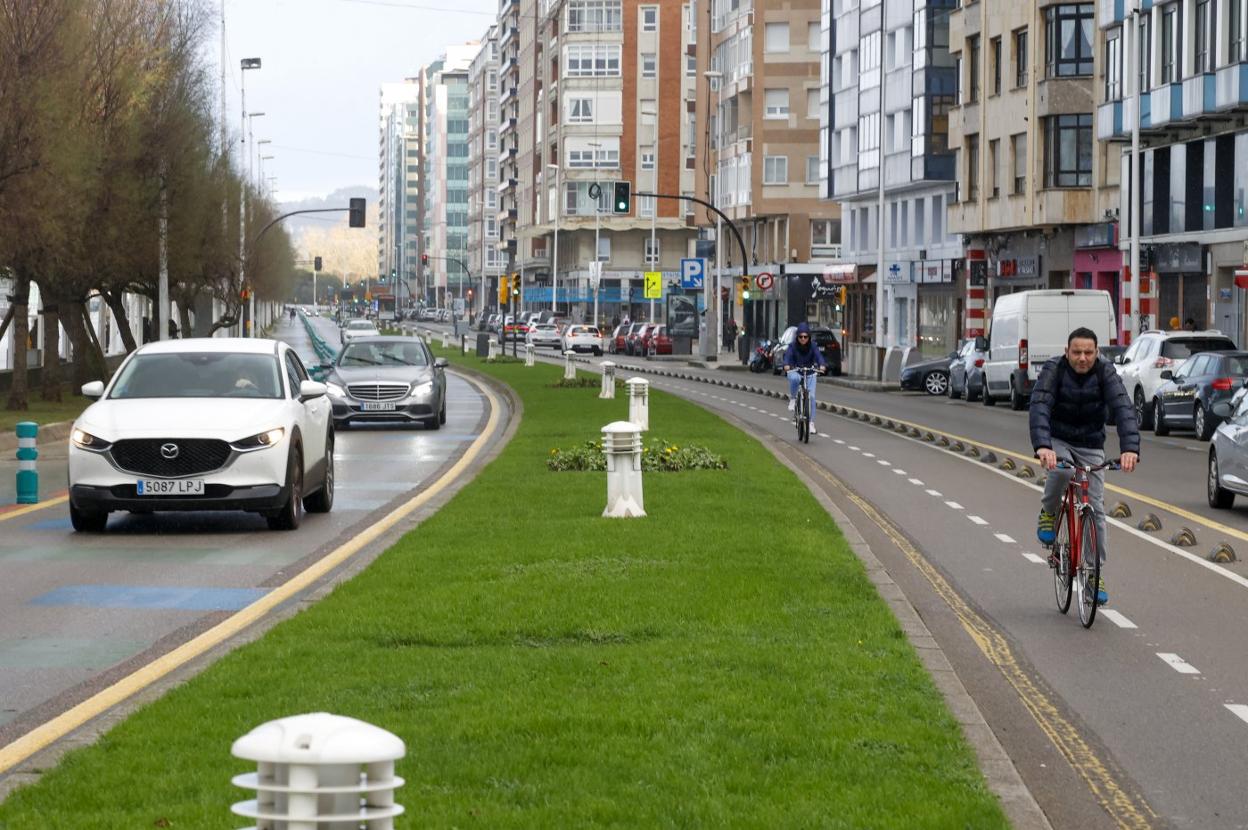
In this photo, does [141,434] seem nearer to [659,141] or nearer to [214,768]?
[214,768]

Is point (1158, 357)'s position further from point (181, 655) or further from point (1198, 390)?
point (181, 655)

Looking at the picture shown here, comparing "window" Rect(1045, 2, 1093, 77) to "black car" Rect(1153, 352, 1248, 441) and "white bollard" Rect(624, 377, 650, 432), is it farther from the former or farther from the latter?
"white bollard" Rect(624, 377, 650, 432)

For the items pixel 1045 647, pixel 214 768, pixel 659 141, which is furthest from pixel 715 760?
pixel 659 141

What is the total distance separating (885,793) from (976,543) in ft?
35.4

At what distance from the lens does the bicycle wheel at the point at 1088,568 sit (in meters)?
12.2

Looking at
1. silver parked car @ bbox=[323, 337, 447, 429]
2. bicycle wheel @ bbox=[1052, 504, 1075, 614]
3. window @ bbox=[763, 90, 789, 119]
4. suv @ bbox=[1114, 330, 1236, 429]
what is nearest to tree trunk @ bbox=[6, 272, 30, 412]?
silver parked car @ bbox=[323, 337, 447, 429]

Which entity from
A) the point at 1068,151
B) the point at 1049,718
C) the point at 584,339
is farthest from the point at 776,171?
the point at 1049,718

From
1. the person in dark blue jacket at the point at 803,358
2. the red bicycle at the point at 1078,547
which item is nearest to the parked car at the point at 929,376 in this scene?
the person in dark blue jacket at the point at 803,358

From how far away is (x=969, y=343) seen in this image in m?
53.2

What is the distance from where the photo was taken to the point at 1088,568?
12.3 m

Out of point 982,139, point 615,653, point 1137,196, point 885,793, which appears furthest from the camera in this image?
point 982,139

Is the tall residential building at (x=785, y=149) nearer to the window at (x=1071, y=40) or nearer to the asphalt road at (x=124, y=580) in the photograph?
the window at (x=1071, y=40)

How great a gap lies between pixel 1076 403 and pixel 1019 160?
53291mm

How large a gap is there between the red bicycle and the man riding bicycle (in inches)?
3.0
